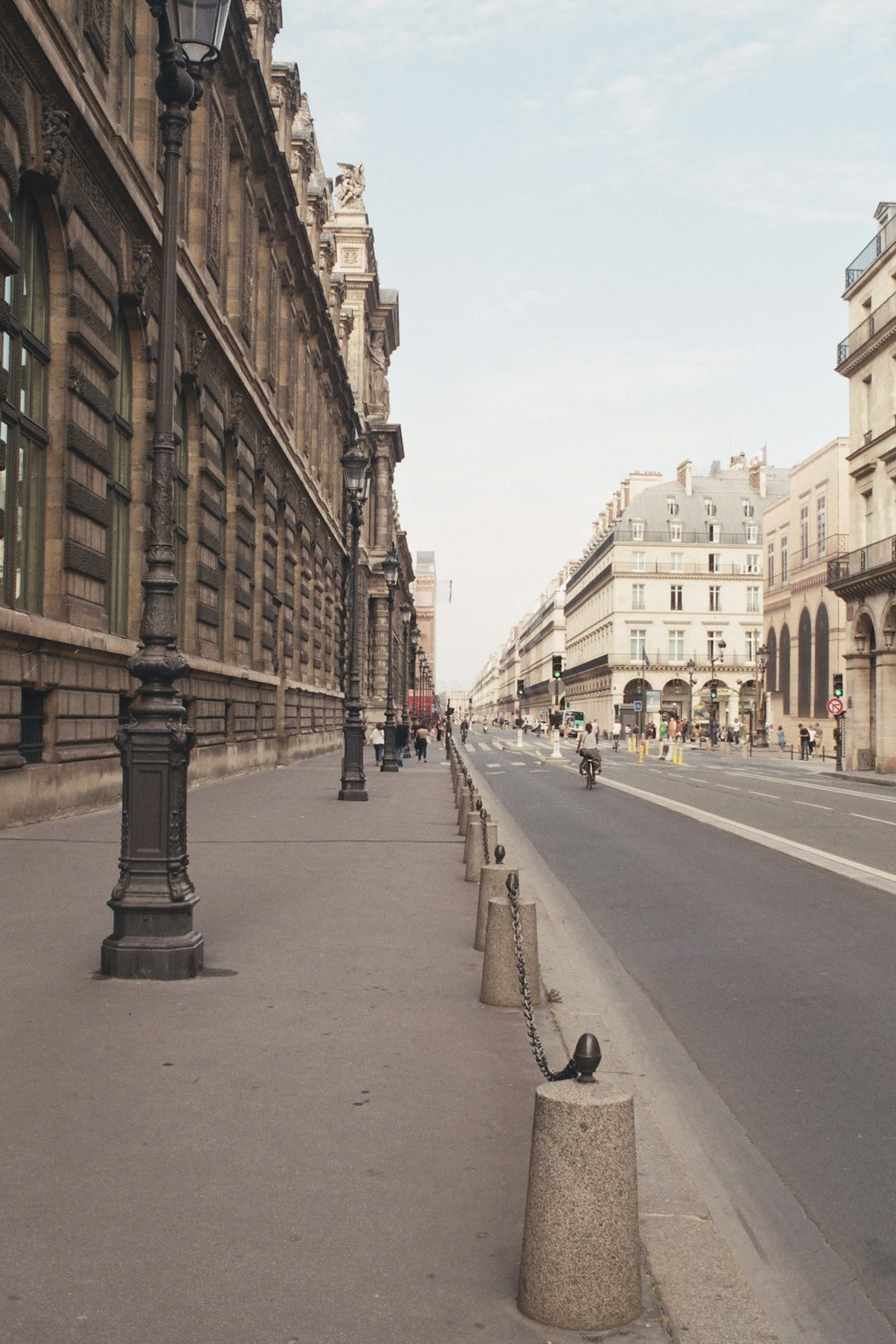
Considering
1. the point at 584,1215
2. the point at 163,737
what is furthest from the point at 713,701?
the point at 584,1215

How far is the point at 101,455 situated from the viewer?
1639cm

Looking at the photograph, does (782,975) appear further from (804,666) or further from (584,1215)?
(804,666)

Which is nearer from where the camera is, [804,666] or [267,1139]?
[267,1139]

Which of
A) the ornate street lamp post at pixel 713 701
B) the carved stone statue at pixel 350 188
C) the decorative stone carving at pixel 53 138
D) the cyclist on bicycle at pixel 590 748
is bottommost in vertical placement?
the cyclist on bicycle at pixel 590 748

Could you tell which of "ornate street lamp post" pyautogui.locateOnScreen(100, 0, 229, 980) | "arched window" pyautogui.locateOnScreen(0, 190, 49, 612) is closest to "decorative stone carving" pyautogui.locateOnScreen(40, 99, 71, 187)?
"arched window" pyautogui.locateOnScreen(0, 190, 49, 612)

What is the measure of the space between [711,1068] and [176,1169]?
2699 millimetres

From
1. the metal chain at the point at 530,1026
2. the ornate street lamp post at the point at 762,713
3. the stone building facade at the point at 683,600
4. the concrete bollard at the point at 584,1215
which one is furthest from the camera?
the stone building facade at the point at 683,600

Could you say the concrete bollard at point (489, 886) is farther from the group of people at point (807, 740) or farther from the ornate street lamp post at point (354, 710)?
the group of people at point (807, 740)

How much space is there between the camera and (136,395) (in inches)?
742

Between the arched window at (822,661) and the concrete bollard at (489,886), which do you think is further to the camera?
the arched window at (822,661)

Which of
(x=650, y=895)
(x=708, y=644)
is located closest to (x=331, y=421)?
(x=650, y=895)

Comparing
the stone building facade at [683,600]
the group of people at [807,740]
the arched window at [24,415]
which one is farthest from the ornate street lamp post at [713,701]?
the arched window at [24,415]

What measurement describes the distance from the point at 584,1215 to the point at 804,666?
60.0 meters

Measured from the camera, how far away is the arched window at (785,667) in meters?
63.1
